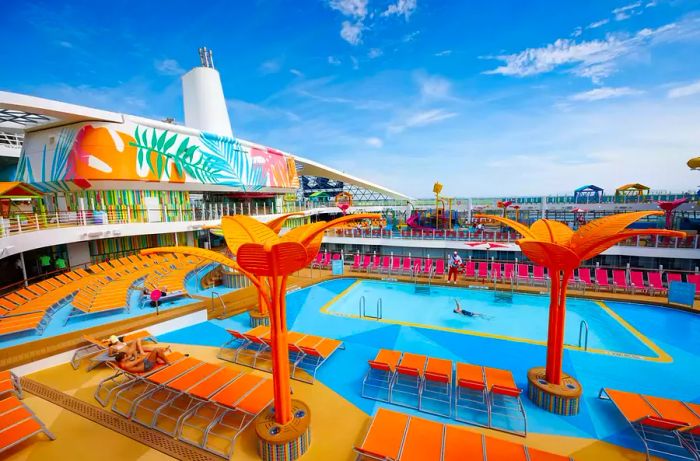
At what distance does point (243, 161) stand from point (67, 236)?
1448 centimetres

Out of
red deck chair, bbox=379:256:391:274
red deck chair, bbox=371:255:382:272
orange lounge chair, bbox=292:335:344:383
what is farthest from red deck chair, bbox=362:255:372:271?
orange lounge chair, bbox=292:335:344:383

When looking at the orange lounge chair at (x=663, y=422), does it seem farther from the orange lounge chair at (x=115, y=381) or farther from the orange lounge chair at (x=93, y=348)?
the orange lounge chair at (x=93, y=348)

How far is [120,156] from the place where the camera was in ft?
55.4

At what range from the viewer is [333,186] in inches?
2477

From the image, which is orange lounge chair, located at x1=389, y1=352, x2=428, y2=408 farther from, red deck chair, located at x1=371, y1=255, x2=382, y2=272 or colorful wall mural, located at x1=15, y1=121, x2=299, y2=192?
colorful wall mural, located at x1=15, y1=121, x2=299, y2=192

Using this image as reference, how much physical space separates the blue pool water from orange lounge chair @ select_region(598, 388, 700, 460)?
33 centimetres

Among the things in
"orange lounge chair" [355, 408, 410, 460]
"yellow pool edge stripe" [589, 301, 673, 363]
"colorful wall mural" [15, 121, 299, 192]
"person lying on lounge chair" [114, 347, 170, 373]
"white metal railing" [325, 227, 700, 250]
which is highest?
"colorful wall mural" [15, 121, 299, 192]

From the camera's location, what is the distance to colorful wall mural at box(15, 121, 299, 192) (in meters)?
16.2

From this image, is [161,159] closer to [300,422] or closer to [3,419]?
[3,419]

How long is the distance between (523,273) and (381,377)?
10.9 m

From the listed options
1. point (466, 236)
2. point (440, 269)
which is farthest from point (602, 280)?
point (440, 269)

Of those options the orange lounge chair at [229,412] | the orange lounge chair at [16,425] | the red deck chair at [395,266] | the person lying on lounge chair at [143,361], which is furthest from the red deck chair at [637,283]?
the orange lounge chair at [16,425]

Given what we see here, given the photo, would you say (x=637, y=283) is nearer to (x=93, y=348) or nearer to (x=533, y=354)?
(x=533, y=354)

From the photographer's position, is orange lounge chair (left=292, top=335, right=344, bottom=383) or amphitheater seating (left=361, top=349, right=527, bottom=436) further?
orange lounge chair (left=292, top=335, right=344, bottom=383)
